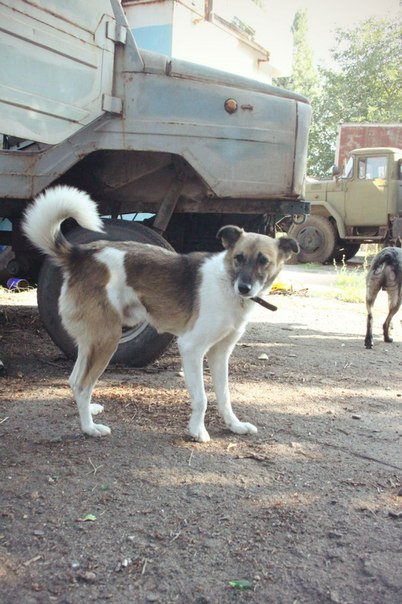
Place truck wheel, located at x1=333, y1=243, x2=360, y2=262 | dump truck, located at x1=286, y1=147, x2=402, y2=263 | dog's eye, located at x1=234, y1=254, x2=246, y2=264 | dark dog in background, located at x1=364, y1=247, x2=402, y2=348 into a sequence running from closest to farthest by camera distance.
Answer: dog's eye, located at x1=234, y1=254, x2=246, y2=264
dark dog in background, located at x1=364, y1=247, x2=402, y2=348
dump truck, located at x1=286, y1=147, x2=402, y2=263
truck wheel, located at x1=333, y1=243, x2=360, y2=262

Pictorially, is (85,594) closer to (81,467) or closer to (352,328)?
(81,467)

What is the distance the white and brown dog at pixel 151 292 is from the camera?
121 inches

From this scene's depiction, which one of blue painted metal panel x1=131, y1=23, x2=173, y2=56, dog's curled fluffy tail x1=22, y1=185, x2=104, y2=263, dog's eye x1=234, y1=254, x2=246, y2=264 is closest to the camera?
dog's curled fluffy tail x1=22, y1=185, x2=104, y2=263

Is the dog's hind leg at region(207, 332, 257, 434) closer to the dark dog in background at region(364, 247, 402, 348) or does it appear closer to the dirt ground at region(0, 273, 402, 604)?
the dirt ground at region(0, 273, 402, 604)

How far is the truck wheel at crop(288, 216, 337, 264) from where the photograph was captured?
14914mm

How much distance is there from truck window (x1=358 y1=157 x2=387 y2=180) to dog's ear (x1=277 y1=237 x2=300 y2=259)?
39.9 feet

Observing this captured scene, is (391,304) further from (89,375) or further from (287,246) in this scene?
(89,375)

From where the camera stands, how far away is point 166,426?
3291 mm

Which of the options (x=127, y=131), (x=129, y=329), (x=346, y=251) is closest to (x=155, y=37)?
(x=127, y=131)

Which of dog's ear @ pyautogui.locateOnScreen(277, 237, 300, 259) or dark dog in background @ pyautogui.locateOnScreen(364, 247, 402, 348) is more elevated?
dog's ear @ pyautogui.locateOnScreen(277, 237, 300, 259)

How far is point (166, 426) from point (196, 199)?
1991 millimetres

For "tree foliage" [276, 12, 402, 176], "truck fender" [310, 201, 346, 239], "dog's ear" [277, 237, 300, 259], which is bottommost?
"dog's ear" [277, 237, 300, 259]

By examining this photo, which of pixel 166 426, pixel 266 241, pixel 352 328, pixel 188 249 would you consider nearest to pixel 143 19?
pixel 188 249

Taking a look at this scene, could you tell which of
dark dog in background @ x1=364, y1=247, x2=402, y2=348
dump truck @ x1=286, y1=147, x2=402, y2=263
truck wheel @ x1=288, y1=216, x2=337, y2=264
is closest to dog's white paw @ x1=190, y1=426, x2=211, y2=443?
dark dog in background @ x1=364, y1=247, x2=402, y2=348
